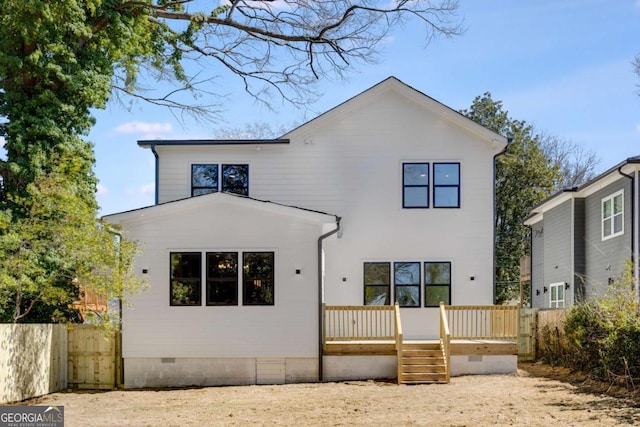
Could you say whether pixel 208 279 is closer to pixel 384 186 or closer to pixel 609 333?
pixel 384 186

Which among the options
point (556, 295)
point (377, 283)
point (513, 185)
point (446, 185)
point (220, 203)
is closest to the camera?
point (220, 203)

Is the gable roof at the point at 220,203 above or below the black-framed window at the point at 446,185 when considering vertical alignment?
below

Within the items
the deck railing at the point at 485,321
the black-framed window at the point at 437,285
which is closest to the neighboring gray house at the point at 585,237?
the deck railing at the point at 485,321

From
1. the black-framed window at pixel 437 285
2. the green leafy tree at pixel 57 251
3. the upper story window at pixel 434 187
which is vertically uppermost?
the upper story window at pixel 434 187

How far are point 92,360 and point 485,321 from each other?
9285mm

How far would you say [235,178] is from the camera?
18047mm

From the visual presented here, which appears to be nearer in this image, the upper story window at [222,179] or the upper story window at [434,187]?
the upper story window at [434,187]

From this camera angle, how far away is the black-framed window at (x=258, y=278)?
584 inches

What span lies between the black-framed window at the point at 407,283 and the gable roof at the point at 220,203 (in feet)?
11.5

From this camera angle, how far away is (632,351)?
470 inches

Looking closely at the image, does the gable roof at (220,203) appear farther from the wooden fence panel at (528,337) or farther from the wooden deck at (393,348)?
the wooden fence panel at (528,337)

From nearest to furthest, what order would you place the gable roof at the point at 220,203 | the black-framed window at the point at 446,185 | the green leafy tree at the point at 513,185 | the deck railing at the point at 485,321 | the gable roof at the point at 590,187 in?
the gable roof at the point at 220,203, the deck railing at the point at 485,321, the gable roof at the point at 590,187, the black-framed window at the point at 446,185, the green leafy tree at the point at 513,185

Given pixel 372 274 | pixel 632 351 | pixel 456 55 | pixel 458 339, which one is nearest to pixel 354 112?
pixel 456 55

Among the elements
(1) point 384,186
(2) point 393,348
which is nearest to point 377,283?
(1) point 384,186
